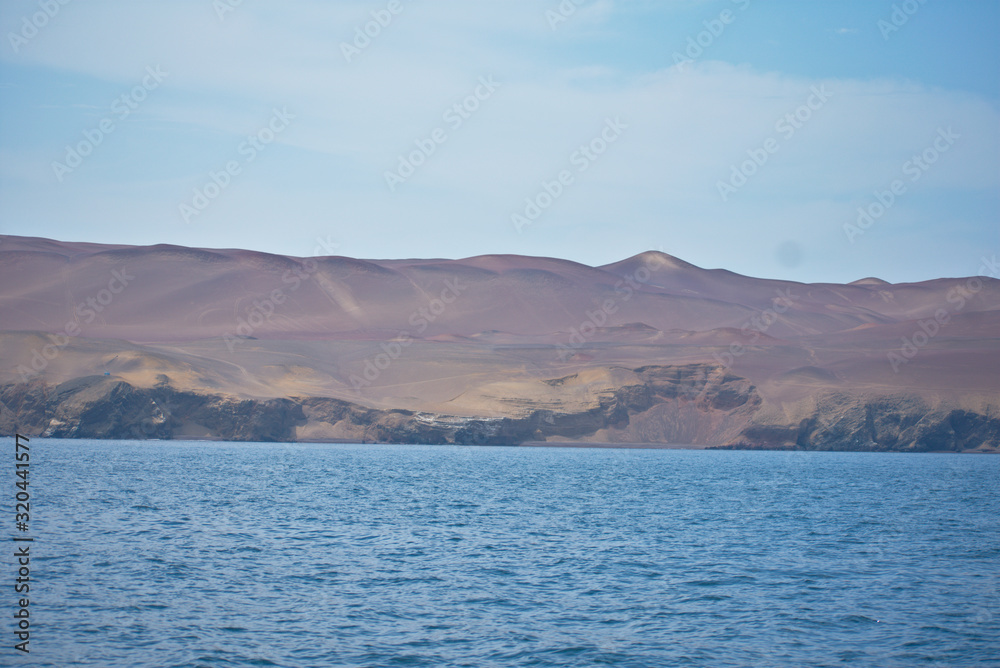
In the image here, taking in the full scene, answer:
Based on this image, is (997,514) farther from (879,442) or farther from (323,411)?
(323,411)

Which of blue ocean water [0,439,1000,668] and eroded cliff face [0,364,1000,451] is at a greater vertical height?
eroded cliff face [0,364,1000,451]

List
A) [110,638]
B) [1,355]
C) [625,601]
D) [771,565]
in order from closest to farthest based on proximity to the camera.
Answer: [110,638]
[625,601]
[771,565]
[1,355]

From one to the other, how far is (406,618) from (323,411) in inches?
4049

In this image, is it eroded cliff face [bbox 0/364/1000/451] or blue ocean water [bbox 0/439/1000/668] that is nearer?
blue ocean water [bbox 0/439/1000/668]

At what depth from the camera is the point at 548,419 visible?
124188mm

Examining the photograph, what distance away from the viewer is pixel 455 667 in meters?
19.0

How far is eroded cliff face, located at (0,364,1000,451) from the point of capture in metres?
107

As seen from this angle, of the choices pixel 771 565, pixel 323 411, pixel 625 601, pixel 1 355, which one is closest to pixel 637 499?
pixel 771 565

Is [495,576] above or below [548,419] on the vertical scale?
below

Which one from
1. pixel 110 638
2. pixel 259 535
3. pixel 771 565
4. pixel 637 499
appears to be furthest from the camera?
pixel 637 499

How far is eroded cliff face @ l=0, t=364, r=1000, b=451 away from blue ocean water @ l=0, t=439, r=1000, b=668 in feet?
187

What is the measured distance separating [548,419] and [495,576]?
317 ft

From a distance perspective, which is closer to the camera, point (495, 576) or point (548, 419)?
point (495, 576)

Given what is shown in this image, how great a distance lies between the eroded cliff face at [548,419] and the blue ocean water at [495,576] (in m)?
56.9
